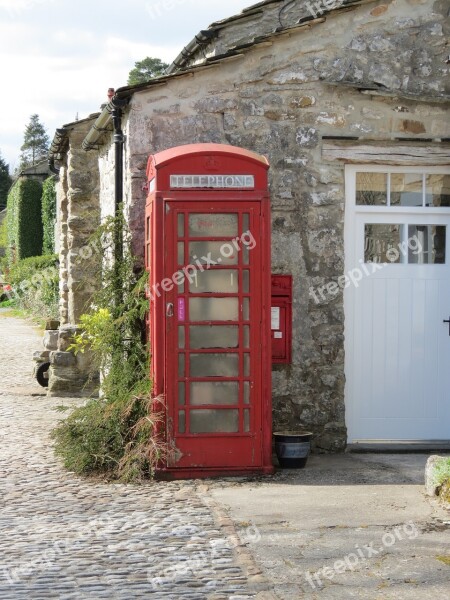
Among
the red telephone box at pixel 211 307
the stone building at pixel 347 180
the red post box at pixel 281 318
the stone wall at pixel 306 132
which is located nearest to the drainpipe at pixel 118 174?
the stone building at pixel 347 180

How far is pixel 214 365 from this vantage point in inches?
313

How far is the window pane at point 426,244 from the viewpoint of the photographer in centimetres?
946

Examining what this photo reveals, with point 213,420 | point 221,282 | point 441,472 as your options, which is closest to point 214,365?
point 213,420

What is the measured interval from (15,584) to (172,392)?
9.34 feet

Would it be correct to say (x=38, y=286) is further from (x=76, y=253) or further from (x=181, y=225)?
(x=181, y=225)

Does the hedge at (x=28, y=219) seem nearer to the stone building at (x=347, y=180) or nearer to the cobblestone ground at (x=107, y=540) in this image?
the stone building at (x=347, y=180)

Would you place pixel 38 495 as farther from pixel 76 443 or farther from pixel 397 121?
pixel 397 121

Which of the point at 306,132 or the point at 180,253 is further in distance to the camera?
the point at 306,132

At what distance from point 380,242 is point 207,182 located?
2261 millimetres

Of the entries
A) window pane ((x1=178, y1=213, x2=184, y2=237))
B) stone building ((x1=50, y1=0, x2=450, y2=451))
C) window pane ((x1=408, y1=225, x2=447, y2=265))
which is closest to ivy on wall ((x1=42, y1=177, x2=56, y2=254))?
stone building ((x1=50, y1=0, x2=450, y2=451))

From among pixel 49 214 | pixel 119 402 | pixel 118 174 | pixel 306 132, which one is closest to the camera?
pixel 119 402

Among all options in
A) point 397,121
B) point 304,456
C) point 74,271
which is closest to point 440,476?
point 304,456

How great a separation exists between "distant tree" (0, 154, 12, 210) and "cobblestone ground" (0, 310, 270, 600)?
66304mm

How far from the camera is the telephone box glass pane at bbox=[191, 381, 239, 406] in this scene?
7.95 metres
